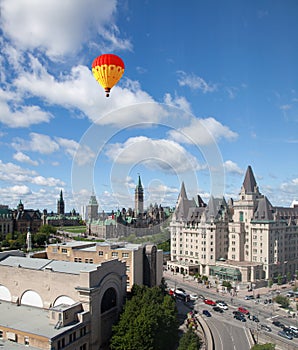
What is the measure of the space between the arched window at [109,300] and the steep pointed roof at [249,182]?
55313mm

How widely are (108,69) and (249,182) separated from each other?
194ft

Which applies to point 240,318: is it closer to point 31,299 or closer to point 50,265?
point 50,265

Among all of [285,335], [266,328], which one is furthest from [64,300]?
[285,335]

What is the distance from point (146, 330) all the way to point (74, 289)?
9.53 meters

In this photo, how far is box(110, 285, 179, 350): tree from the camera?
3734cm

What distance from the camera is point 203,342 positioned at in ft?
149

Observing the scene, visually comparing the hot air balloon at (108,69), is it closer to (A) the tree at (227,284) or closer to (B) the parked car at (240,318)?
(B) the parked car at (240,318)

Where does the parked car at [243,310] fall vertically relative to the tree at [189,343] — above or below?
below

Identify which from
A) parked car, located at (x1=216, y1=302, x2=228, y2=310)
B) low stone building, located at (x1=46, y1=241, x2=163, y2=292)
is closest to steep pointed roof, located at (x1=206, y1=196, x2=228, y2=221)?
parked car, located at (x1=216, y1=302, x2=228, y2=310)

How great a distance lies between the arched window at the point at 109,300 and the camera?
4156 centimetres

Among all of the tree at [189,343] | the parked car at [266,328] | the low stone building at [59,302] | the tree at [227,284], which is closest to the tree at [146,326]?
the low stone building at [59,302]

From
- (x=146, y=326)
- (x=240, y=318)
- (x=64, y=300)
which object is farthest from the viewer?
(x=240, y=318)

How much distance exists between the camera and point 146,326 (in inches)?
1483

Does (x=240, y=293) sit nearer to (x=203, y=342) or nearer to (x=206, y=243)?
(x=206, y=243)
